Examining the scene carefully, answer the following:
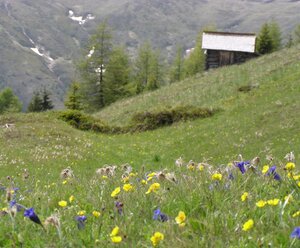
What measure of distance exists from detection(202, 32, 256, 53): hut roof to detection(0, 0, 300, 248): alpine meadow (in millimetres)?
1007

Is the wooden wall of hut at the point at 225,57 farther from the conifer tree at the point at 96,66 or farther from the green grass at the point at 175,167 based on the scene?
the green grass at the point at 175,167

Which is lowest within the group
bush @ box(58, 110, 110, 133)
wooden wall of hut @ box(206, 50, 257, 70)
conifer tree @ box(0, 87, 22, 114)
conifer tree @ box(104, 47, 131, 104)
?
conifer tree @ box(0, 87, 22, 114)

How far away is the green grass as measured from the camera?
157 inches

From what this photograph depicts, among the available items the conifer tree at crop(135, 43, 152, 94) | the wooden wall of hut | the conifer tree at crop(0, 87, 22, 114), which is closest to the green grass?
the wooden wall of hut

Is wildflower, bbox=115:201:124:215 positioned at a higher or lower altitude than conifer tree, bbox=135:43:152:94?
lower

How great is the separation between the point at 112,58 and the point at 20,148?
49499 mm

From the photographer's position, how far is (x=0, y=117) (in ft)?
108

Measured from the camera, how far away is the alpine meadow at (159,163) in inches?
157

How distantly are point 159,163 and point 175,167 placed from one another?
11311 millimetres

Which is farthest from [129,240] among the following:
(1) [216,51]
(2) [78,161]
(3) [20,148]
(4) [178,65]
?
(4) [178,65]

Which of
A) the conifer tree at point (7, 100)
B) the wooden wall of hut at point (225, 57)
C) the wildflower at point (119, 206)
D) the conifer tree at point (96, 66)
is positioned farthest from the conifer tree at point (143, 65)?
the wildflower at point (119, 206)

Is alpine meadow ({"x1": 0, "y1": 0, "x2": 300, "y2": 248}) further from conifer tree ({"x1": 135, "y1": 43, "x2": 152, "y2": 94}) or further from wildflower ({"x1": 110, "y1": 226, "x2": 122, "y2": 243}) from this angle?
conifer tree ({"x1": 135, "y1": 43, "x2": 152, "y2": 94})

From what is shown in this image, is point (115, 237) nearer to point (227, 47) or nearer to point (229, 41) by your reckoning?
point (227, 47)

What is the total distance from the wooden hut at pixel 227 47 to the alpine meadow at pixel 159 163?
56cm
